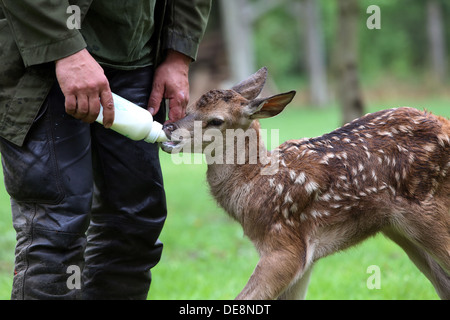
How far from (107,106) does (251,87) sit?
116 cm

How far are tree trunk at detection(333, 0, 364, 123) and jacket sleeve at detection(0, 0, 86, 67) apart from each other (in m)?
5.49

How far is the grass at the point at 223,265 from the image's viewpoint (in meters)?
5.36

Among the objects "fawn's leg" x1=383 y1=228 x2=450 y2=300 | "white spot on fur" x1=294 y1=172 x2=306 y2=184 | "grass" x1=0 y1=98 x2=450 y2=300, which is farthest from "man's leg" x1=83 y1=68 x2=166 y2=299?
"fawn's leg" x1=383 y1=228 x2=450 y2=300

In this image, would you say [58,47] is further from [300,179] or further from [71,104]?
[300,179]

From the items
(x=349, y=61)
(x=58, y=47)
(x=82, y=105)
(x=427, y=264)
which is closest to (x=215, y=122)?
(x=82, y=105)

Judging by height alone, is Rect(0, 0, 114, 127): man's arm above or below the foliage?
above

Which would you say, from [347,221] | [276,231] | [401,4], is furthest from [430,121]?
[401,4]

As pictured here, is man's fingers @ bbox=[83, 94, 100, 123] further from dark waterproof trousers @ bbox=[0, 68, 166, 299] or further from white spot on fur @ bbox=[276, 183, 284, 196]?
white spot on fur @ bbox=[276, 183, 284, 196]

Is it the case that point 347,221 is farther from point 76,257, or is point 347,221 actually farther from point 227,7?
point 227,7

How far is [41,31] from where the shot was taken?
10.7 ft

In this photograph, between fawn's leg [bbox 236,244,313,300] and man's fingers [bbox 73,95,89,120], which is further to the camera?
fawn's leg [bbox 236,244,313,300]

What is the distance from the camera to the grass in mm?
5355

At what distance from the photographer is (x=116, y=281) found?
4.11 metres

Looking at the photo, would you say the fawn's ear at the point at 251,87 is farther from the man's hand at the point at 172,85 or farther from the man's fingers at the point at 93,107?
the man's fingers at the point at 93,107
